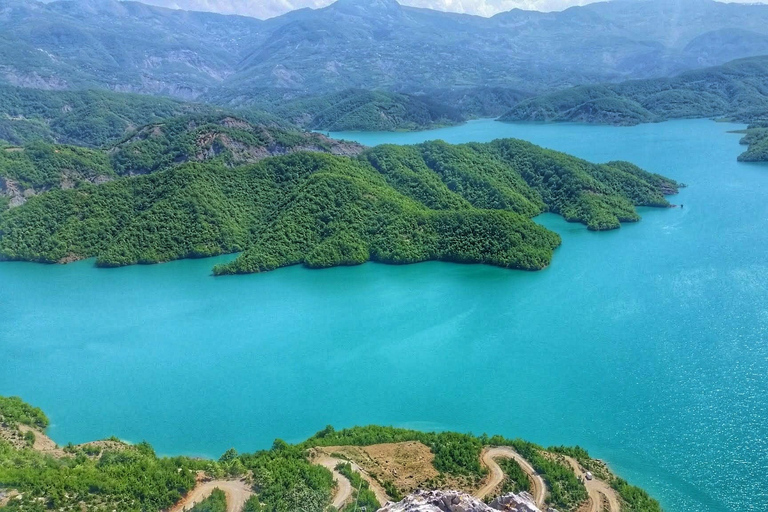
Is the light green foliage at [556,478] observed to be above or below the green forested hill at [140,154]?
below

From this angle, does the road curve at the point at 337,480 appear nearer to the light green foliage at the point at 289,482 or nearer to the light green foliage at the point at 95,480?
the light green foliage at the point at 289,482

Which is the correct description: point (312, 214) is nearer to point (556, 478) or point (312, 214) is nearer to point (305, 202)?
point (305, 202)

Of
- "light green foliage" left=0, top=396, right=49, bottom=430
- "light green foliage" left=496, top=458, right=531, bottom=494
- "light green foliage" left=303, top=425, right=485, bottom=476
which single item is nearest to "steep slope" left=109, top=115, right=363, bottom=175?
"light green foliage" left=0, top=396, right=49, bottom=430

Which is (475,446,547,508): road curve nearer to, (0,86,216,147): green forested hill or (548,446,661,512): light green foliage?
(548,446,661,512): light green foliage

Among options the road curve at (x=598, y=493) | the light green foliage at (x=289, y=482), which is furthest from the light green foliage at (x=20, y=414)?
the road curve at (x=598, y=493)

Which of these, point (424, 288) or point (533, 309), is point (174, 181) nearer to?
point (424, 288)
